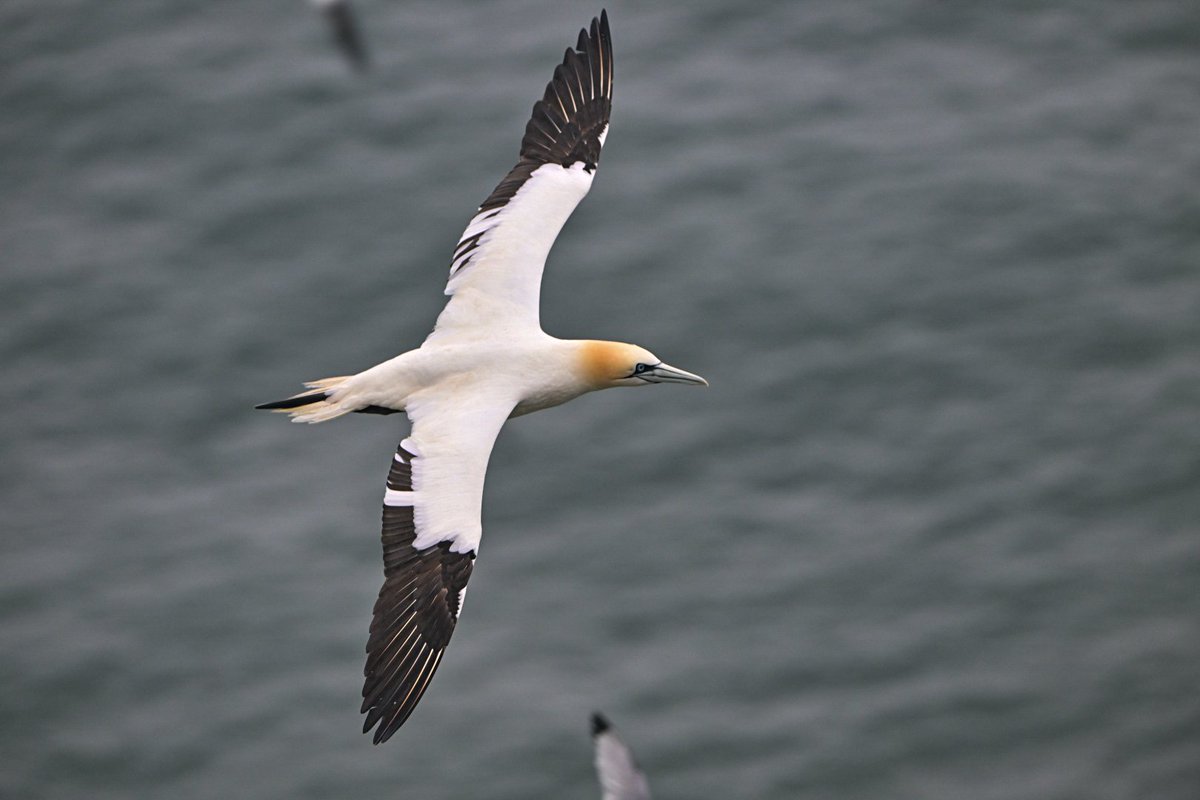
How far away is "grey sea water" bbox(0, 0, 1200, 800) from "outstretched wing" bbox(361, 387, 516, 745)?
10.1 meters

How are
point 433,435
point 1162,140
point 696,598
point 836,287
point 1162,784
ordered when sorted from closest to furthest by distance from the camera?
point 433,435, point 1162,784, point 696,598, point 836,287, point 1162,140

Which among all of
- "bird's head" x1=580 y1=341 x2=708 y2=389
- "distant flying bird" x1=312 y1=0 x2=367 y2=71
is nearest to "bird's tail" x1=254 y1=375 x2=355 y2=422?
"bird's head" x1=580 y1=341 x2=708 y2=389

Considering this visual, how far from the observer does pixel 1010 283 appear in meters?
24.6

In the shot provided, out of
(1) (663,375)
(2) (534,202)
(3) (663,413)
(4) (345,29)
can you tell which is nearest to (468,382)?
(1) (663,375)

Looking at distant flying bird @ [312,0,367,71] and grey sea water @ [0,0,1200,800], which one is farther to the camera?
distant flying bird @ [312,0,367,71]

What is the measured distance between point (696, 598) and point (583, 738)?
2.11 metres

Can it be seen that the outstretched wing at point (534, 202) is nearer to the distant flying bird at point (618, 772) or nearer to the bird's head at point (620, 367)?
the bird's head at point (620, 367)

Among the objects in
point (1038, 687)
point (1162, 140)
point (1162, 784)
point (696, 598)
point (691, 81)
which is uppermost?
point (691, 81)

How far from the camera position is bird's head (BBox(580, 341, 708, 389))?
12.4 m

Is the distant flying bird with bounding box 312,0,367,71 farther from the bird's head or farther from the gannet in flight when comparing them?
the bird's head

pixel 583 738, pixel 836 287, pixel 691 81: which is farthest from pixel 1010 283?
pixel 583 738

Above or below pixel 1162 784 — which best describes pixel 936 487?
above

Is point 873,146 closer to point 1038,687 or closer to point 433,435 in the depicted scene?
point 1038,687

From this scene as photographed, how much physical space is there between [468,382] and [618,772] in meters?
3.78
